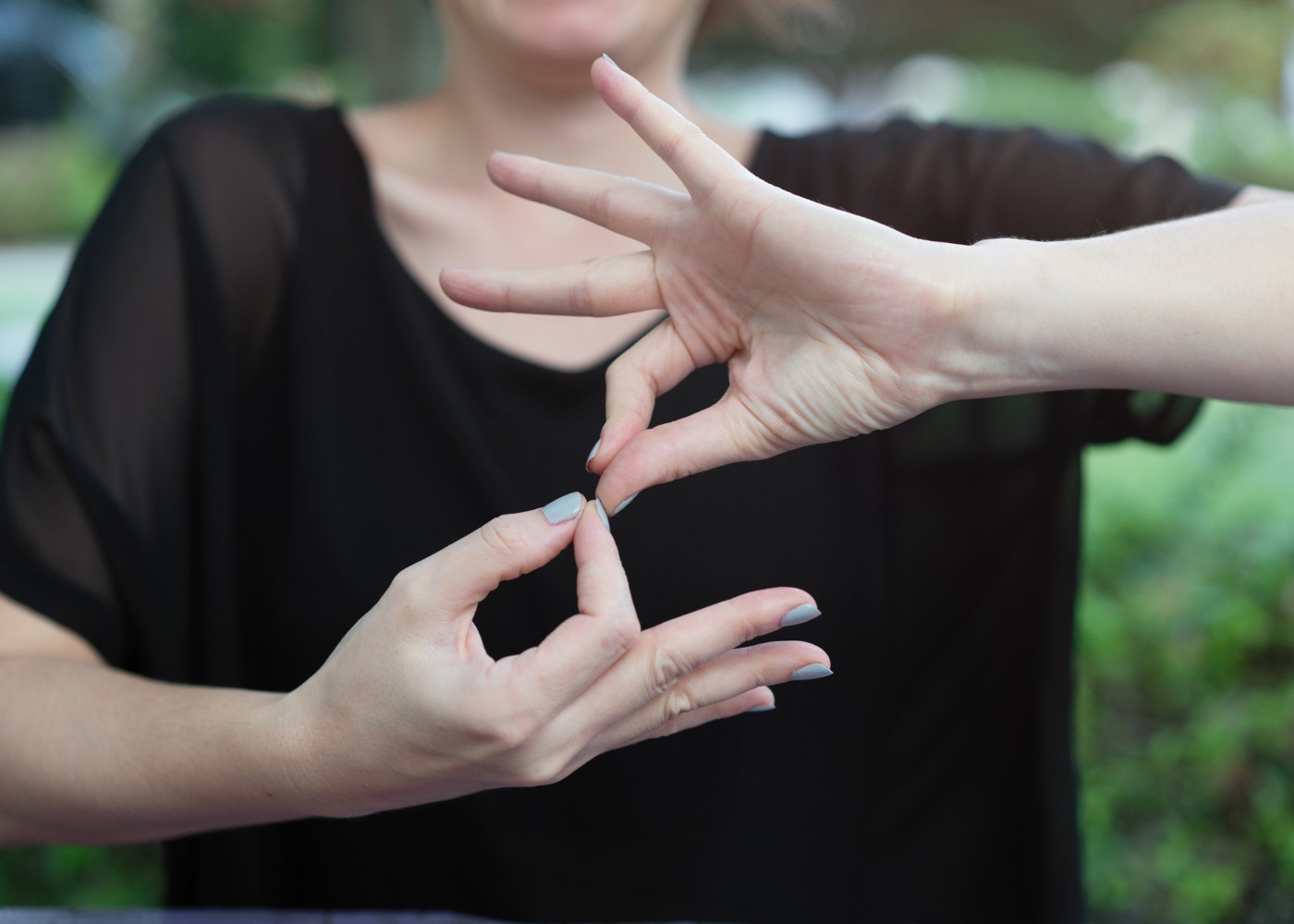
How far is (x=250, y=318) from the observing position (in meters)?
1.52

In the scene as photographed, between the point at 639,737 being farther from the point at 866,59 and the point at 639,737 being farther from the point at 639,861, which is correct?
the point at 866,59

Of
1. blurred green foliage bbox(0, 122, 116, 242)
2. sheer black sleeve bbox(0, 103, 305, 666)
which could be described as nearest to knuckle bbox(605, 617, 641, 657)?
sheer black sleeve bbox(0, 103, 305, 666)

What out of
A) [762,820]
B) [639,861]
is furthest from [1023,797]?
[639,861]

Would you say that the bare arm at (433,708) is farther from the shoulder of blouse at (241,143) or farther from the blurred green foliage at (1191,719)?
the blurred green foliage at (1191,719)

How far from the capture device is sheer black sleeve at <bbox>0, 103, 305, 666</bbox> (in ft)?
4.44

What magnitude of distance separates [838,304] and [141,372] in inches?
37.2

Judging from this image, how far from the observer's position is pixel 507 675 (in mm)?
863

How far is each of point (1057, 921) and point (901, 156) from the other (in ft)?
3.82

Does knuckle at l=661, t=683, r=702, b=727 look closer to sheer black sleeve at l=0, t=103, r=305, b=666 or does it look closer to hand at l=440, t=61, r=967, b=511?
hand at l=440, t=61, r=967, b=511

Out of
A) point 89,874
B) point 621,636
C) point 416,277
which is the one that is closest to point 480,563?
point 621,636

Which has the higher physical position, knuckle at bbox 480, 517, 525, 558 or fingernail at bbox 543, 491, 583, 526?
fingernail at bbox 543, 491, 583, 526

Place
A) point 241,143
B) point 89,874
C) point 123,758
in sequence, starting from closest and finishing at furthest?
1. point 123,758
2. point 241,143
3. point 89,874

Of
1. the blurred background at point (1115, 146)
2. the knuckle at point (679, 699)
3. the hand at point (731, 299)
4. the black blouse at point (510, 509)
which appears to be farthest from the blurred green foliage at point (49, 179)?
the knuckle at point (679, 699)

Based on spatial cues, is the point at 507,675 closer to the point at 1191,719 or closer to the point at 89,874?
the point at 89,874
